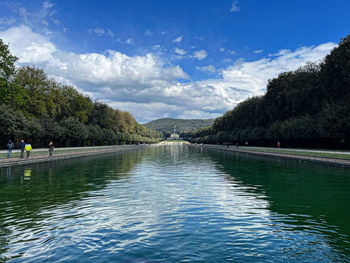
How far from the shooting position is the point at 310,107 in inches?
2381

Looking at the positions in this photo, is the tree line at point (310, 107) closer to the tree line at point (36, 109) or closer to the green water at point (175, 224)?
the green water at point (175, 224)

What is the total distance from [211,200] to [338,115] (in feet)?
123

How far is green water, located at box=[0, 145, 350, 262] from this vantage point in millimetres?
6445

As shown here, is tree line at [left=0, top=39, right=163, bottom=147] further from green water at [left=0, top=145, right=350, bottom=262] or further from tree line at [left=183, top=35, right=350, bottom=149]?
tree line at [left=183, top=35, right=350, bottom=149]

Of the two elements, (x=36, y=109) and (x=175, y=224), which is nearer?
(x=175, y=224)

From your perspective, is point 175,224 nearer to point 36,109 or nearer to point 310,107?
point 36,109

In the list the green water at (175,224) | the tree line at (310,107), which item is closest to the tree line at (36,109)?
the green water at (175,224)

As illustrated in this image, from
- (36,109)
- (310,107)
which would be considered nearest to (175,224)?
(36,109)

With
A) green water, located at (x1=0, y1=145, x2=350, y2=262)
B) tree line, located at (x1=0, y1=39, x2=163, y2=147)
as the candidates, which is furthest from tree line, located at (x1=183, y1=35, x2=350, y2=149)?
tree line, located at (x1=0, y1=39, x2=163, y2=147)

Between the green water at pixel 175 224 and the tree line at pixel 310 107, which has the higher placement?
the tree line at pixel 310 107

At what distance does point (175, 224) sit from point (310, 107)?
5893cm

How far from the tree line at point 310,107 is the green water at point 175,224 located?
108ft

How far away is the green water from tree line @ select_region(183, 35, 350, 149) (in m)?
33.0

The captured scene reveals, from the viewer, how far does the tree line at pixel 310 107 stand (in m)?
44.3
